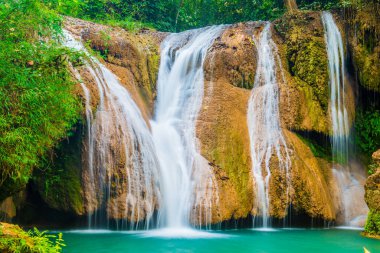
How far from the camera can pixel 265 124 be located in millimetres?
11281

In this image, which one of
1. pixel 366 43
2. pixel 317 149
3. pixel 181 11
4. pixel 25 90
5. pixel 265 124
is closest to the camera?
pixel 25 90

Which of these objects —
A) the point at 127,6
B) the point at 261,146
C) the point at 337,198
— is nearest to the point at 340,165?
the point at 337,198

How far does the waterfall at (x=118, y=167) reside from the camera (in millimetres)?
8945

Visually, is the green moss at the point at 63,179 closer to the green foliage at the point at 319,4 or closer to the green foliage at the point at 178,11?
the green foliage at the point at 178,11

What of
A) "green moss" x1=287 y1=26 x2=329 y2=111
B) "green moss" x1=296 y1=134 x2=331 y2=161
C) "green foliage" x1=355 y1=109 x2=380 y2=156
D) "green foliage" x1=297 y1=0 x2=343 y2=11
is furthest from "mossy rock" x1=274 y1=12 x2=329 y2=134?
"green foliage" x1=297 y1=0 x2=343 y2=11

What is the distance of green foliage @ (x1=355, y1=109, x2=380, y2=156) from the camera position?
12.5 metres

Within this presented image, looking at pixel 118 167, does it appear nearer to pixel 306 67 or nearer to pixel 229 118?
pixel 229 118

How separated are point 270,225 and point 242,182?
118cm

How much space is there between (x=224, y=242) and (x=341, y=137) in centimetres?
562

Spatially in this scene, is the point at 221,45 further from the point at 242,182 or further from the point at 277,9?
the point at 277,9

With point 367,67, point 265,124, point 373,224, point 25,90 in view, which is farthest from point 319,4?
point 25,90

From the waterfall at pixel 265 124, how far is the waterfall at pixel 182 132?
1.25 metres

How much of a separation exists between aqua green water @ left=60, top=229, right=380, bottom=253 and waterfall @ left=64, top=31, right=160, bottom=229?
1.71 feet

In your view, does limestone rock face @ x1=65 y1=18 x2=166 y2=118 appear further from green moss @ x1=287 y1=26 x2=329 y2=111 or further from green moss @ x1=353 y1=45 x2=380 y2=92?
green moss @ x1=353 y1=45 x2=380 y2=92
